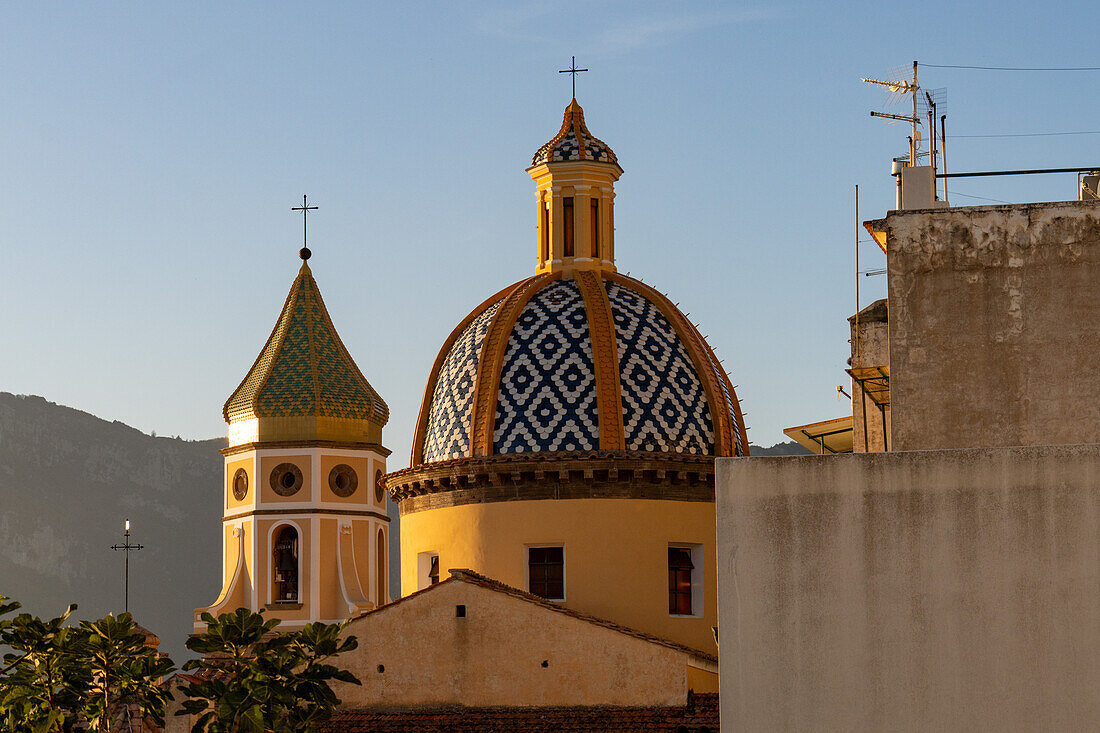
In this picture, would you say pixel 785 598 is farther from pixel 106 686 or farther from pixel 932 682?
pixel 106 686

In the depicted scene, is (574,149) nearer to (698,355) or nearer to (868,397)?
(698,355)

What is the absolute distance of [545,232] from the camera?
30.4 m

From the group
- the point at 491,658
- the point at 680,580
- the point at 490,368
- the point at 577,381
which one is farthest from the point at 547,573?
the point at 491,658

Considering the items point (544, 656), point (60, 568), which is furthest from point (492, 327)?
point (60, 568)

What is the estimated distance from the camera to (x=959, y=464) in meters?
17.9

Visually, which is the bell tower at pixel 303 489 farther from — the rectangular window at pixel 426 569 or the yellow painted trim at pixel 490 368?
the yellow painted trim at pixel 490 368

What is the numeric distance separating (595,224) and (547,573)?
5.74m

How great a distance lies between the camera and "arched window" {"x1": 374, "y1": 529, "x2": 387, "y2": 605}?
45.9m

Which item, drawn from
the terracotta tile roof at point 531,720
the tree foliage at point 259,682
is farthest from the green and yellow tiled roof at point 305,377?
the tree foliage at point 259,682

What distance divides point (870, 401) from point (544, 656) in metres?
5.03

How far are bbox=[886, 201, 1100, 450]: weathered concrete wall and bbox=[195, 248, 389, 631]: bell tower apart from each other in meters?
25.7

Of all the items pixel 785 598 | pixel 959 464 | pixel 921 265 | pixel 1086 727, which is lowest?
pixel 1086 727

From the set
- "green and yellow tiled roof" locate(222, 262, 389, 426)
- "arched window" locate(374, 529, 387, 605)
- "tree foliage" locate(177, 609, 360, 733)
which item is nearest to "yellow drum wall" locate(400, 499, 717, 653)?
"tree foliage" locate(177, 609, 360, 733)

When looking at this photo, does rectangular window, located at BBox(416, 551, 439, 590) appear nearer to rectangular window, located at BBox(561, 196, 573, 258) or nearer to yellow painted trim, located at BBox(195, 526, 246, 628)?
rectangular window, located at BBox(561, 196, 573, 258)
